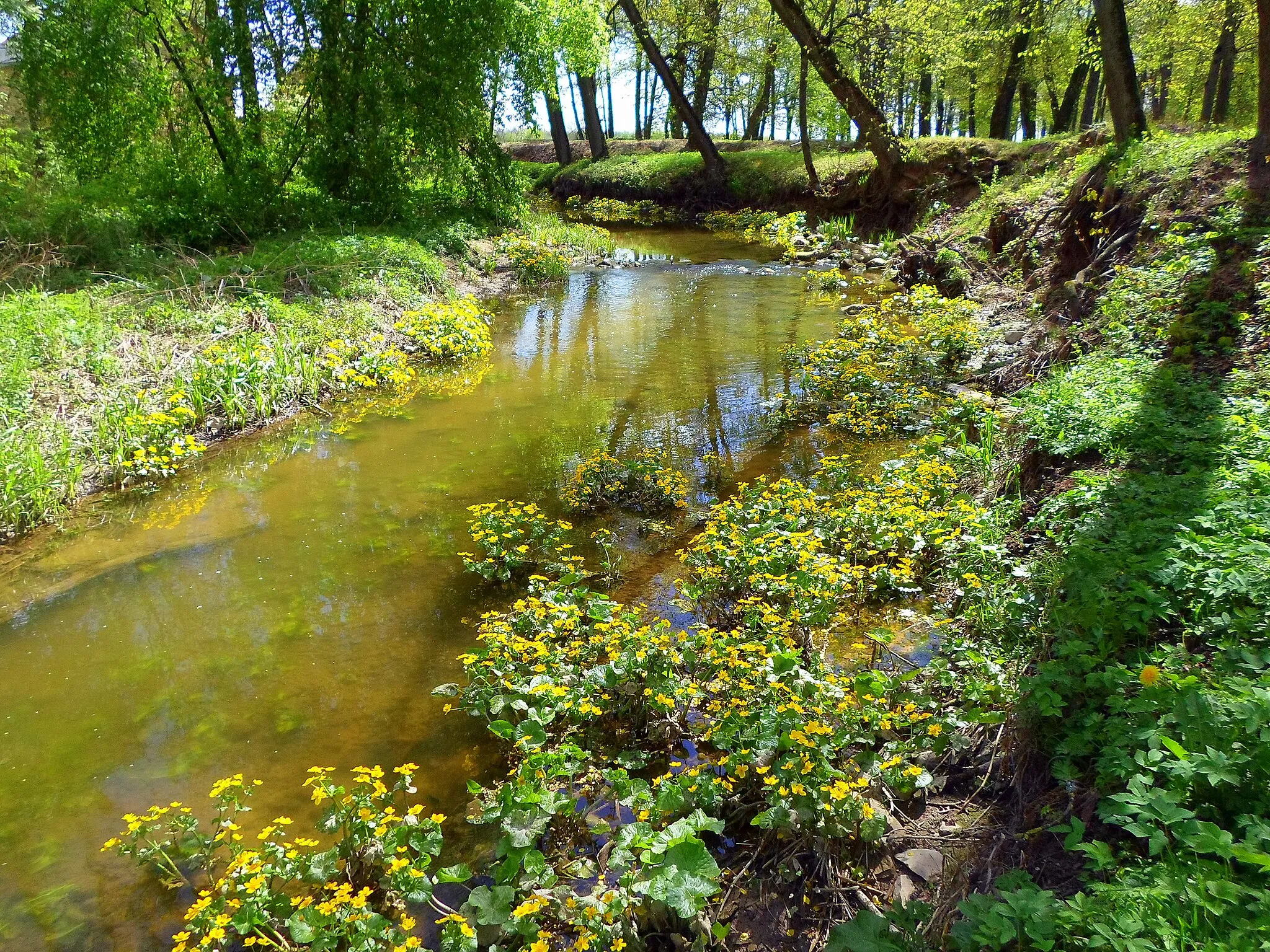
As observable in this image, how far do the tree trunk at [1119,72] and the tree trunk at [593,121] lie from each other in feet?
77.7

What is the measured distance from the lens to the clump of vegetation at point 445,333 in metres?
10.3

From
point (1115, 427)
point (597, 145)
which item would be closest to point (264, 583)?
point (1115, 427)

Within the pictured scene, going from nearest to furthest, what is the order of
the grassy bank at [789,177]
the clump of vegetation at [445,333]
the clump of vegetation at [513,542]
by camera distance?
the clump of vegetation at [513,542] → the clump of vegetation at [445,333] → the grassy bank at [789,177]

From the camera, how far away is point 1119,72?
9273 mm

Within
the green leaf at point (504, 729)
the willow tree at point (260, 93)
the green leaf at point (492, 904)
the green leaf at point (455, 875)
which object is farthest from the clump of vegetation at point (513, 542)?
the willow tree at point (260, 93)

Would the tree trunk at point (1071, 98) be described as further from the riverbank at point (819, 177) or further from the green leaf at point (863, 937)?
the green leaf at point (863, 937)

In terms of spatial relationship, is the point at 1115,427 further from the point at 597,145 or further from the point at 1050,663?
the point at 597,145

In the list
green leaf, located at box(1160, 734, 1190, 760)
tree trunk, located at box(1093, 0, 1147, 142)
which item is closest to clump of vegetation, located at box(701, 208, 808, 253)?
tree trunk, located at box(1093, 0, 1147, 142)

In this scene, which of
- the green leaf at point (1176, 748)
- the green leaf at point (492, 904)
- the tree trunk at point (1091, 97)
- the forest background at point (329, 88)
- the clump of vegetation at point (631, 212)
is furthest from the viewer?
the clump of vegetation at point (631, 212)

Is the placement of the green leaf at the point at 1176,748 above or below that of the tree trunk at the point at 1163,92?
below

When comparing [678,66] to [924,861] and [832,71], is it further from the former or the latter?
[924,861]

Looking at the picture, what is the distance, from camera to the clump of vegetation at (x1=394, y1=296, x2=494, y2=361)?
10258mm

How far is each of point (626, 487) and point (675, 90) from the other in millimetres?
20764

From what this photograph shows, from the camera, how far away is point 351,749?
3748 millimetres
